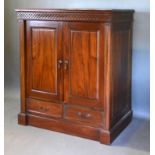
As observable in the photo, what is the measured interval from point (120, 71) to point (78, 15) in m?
0.69

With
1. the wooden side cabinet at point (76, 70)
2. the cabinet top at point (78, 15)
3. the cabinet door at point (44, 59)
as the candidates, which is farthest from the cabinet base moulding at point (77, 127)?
the cabinet top at point (78, 15)

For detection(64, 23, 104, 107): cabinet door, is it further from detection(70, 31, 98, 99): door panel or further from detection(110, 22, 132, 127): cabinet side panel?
detection(110, 22, 132, 127): cabinet side panel

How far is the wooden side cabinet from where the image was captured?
2.38 m

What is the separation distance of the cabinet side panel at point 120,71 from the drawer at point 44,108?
546 millimetres

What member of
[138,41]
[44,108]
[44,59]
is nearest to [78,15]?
[44,59]

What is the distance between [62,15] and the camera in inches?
96.9

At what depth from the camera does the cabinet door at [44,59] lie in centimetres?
258

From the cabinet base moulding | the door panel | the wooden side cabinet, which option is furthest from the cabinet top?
the cabinet base moulding

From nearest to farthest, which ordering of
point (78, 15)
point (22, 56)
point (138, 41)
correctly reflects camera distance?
point (78, 15), point (22, 56), point (138, 41)

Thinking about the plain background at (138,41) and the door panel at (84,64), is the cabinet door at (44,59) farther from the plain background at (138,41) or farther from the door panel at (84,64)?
the plain background at (138,41)

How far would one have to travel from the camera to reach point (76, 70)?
251cm

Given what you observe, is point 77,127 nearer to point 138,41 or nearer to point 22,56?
point 22,56
